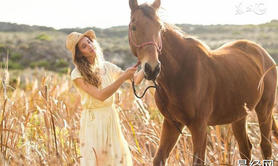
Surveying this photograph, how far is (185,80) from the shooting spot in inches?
125

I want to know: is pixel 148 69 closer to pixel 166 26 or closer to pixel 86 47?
pixel 166 26

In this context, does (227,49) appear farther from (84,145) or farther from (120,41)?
(120,41)

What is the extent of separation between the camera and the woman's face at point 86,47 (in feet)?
11.0

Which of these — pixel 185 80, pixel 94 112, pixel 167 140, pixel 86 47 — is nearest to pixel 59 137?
pixel 94 112

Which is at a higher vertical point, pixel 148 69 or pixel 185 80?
pixel 148 69

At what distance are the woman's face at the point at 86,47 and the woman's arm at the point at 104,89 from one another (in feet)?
0.87

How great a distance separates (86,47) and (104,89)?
0.49 meters

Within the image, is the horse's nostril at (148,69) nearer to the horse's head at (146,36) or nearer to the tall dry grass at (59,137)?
the horse's head at (146,36)

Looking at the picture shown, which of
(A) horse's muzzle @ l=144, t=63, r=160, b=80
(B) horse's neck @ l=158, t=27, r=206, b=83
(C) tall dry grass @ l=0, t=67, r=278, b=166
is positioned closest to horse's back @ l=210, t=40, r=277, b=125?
(C) tall dry grass @ l=0, t=67, r=278, b=166

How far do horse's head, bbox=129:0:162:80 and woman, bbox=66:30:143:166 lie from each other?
54 centimetres

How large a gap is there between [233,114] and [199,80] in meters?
0.73

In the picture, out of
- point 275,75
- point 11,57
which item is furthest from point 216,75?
point 11,57

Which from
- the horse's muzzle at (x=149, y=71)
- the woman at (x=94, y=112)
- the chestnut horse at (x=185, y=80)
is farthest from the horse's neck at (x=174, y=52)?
the horse's muzzle at (x=149, y=71)

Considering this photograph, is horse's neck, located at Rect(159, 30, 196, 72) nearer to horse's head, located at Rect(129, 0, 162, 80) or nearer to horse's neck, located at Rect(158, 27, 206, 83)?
horse's neck, located at Rect(158, 27, 206, 83)
